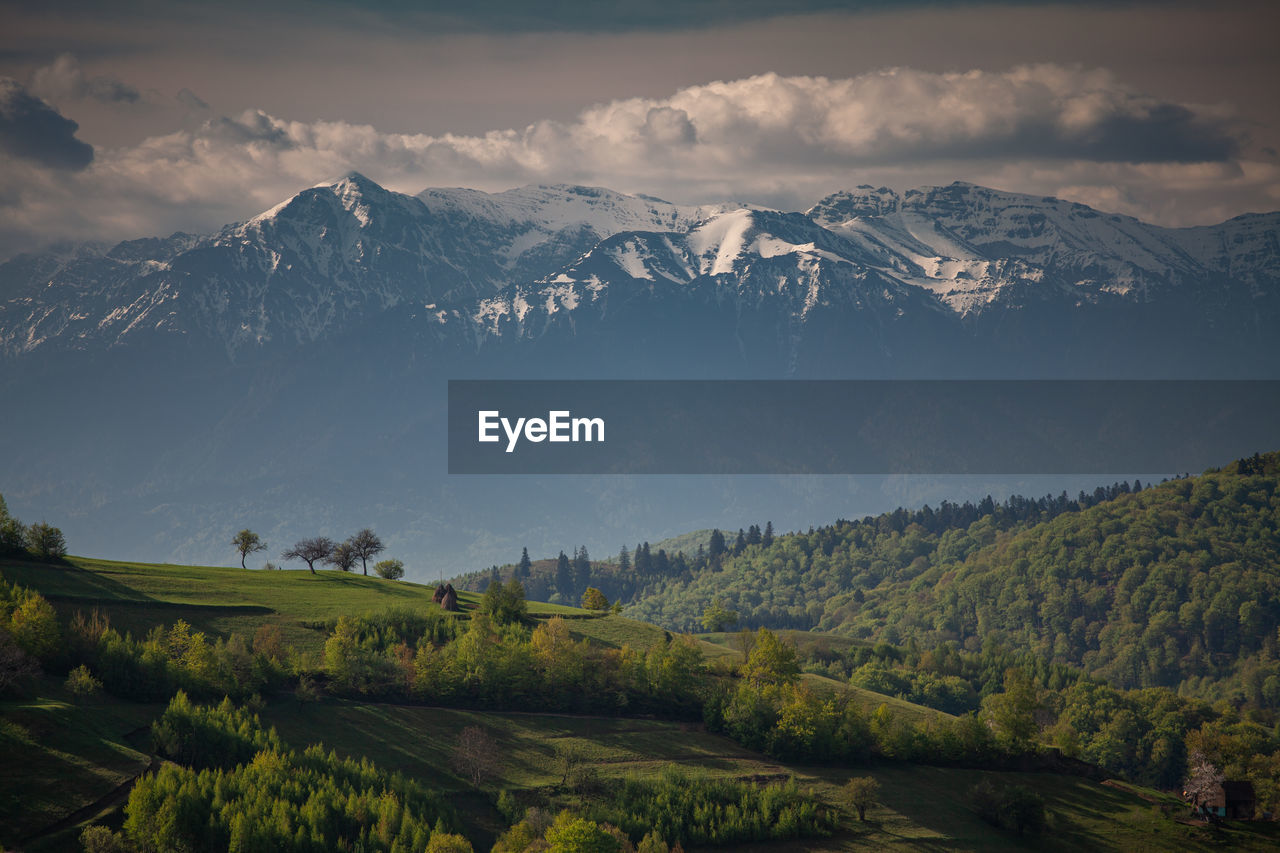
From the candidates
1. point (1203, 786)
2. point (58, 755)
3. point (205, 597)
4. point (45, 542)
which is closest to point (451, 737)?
point (58, 755)

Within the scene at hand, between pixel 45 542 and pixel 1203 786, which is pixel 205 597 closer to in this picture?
pixel 45 542

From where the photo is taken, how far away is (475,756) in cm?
13550

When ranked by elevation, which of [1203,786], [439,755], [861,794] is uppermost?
[439,755]

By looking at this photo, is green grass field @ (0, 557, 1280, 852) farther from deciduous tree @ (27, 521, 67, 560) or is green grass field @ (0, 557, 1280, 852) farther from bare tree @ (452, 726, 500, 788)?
deciduous tree @ (27, 521, 67, 560)

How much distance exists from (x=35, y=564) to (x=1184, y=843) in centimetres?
14484

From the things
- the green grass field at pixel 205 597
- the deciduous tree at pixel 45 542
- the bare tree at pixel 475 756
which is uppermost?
the deciduous tree at pixel 45 542

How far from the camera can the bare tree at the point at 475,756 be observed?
134375mm

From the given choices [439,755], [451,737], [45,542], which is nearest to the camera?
[439,755]

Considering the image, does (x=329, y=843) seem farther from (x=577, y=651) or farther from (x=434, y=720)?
(x=577, y=651)

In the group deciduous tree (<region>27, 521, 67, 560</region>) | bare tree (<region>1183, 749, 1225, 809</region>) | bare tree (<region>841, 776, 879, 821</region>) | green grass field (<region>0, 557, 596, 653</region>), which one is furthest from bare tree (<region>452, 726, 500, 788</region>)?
bare tree (<region>1183, 749, 1225, 809</region>)

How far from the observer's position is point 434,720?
475ft

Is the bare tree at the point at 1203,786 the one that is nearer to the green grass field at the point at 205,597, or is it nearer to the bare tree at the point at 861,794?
the bare tree at the point at 861,794

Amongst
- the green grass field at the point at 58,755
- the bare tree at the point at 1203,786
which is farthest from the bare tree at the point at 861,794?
the green grass field at the point at 58,755

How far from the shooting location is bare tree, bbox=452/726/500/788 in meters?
134
